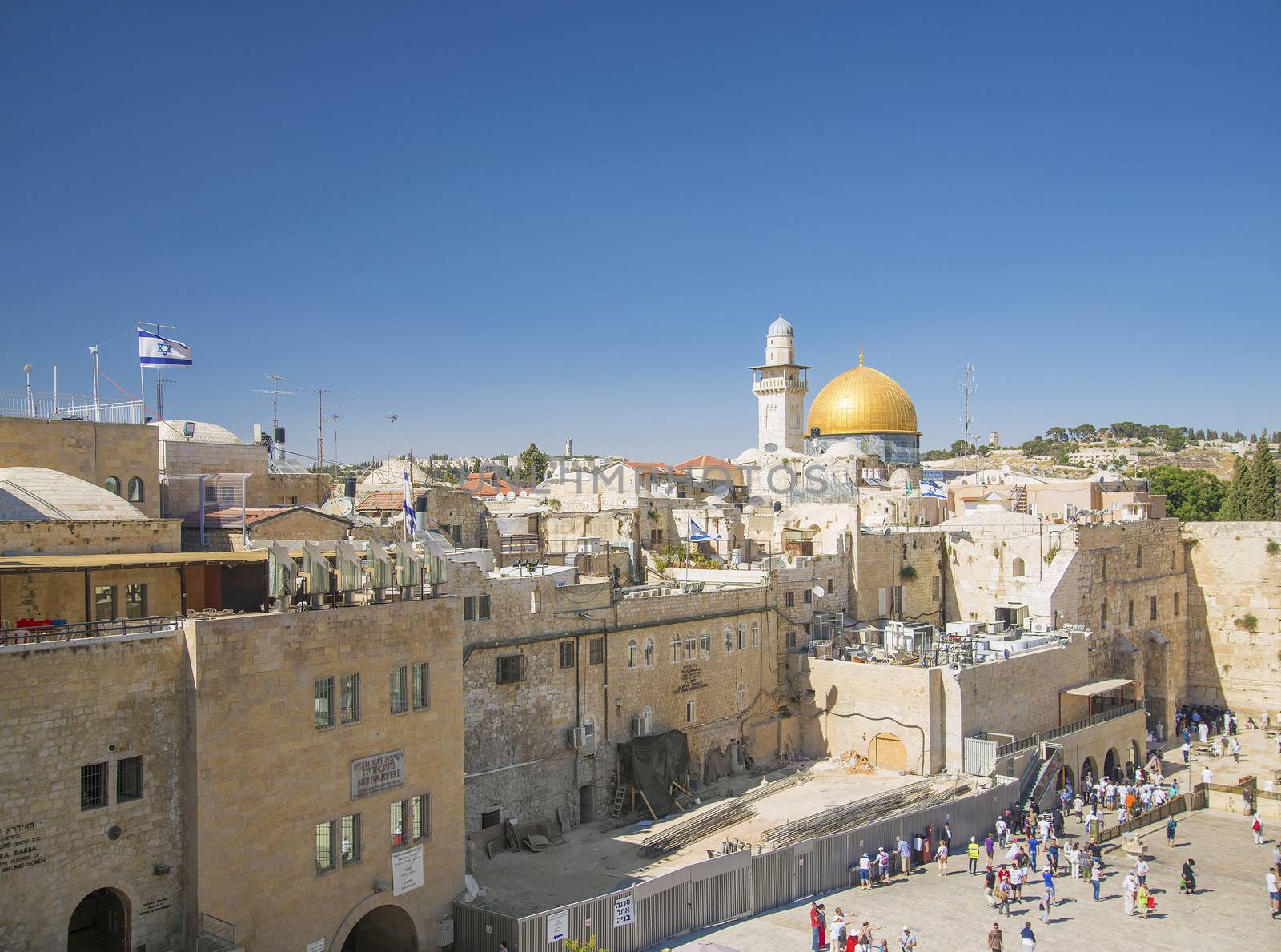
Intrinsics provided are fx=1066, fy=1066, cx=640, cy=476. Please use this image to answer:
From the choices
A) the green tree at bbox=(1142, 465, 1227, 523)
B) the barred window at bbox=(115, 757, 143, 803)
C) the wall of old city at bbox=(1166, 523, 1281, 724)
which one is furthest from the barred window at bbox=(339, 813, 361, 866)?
the green tree at bbox=(1142, 465, 1227, 523)

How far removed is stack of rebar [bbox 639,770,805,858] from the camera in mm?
24641

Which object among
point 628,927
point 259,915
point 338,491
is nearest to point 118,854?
point 259,915

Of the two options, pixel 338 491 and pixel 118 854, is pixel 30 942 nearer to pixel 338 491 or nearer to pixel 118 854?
pixel 118 854

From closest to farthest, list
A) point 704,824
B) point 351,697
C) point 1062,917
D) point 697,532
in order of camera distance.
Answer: point 351,697 < point 1062,917 < point 704,824 < point 697,532

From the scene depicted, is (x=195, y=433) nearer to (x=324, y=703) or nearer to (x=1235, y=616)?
(x=324, y=703)

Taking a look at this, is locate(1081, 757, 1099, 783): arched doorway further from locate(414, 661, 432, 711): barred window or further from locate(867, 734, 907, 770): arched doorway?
locate(414, 661, 432, 711): barred window

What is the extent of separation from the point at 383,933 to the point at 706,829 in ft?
29.9

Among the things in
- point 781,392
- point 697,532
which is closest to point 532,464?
point 781,392

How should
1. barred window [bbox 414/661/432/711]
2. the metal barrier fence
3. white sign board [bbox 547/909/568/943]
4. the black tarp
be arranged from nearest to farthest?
white sign board [bbox 547/909/568/943], the metal barrier fence, barred window [bbox 414/661/432/711], the black tarp

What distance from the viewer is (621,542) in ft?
120

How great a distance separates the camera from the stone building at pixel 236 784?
45.8 ft

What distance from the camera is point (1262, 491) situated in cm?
5869

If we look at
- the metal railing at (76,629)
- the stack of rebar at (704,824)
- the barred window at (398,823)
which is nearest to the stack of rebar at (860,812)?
the stack of rebar at (704,824)

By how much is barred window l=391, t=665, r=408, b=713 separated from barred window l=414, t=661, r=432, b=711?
0.81 ft
